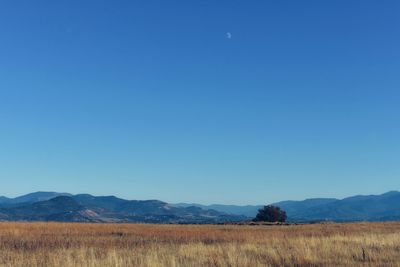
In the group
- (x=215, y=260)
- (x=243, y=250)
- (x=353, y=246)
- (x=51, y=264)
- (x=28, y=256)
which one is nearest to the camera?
(x=51, y=264)

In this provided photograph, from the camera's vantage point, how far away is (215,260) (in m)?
18.1

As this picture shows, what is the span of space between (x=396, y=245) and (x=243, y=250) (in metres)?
7.66

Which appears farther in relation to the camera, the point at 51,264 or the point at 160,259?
the point at 160,259

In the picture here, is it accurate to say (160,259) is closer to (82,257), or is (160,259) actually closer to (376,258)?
(82,257)

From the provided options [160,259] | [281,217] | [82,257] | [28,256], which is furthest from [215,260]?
[281,217]

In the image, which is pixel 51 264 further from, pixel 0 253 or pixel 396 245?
pixel 396 245

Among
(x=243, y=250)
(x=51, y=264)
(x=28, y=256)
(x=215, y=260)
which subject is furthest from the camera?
(x=243, y=250)

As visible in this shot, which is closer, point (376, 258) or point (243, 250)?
point (376, 258)

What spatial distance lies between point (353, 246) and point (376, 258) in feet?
15.9

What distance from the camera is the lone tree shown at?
276ft

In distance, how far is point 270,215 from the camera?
84.5 meters

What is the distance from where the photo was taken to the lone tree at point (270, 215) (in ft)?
276

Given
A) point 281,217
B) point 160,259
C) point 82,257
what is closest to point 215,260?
point 160,259

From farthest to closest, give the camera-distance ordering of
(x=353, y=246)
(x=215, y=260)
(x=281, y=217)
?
1. (x=281, y=217)
2. (x=353, y=246)
3. (x=215, y=260)
